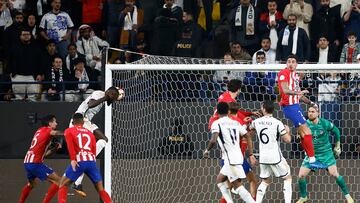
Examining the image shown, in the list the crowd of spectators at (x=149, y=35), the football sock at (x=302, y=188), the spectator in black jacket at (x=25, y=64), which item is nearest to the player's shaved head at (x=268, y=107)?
the football sock at (x=302, y=188)

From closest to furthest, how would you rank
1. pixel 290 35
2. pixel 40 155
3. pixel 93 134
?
1. pixel 93 134
2. pixel 40 155
3. pixel 290 35

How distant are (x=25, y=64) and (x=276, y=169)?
5.67 meters

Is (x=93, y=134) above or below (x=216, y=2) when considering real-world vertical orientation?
below

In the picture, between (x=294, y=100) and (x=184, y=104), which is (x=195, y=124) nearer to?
(x=184, y=104)

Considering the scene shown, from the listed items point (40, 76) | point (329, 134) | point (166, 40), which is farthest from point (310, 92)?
point (40, 76)

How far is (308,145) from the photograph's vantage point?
66.7ft

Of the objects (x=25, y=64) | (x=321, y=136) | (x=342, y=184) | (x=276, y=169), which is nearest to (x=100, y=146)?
(x=276, y=169)

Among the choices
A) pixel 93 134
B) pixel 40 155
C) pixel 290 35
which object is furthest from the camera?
pixel 290 35

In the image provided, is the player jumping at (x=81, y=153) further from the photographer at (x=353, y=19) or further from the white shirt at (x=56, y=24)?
the photographer at (x=353, y=19)

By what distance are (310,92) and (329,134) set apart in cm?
75

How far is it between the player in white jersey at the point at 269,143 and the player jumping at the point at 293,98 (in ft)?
0.91

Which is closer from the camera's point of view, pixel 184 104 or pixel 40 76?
pixel 184 104

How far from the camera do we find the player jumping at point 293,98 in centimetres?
1959

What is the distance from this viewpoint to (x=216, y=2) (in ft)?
78.9
